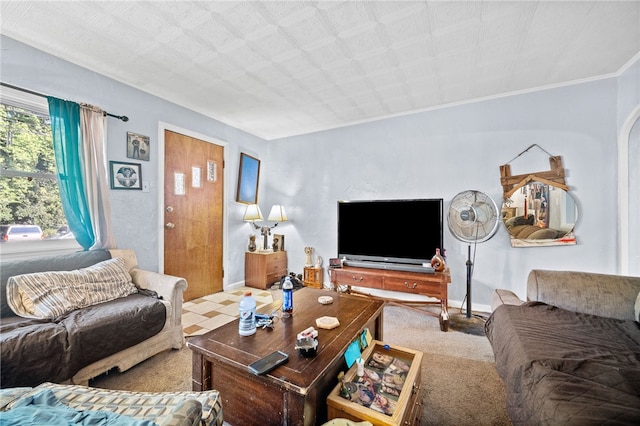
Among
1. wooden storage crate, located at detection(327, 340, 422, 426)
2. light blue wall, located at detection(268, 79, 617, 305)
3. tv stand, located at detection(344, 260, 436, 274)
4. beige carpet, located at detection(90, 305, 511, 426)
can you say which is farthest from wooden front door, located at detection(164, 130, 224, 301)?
wooden storage crate, located at detection(327, 340, 422, 426)

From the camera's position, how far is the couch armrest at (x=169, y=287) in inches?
80.7

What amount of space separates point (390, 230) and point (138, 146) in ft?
9.26

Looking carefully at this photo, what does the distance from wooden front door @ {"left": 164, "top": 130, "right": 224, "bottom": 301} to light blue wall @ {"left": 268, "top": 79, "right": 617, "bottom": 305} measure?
113 cm

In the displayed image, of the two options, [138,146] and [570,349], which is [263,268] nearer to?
[138,146]

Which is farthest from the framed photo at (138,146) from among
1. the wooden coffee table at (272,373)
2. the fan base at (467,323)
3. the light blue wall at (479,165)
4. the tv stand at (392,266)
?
the fan base at (467,323)

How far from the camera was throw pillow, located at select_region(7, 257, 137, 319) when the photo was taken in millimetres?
1646

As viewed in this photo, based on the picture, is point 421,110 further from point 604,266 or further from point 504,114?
point 604,266

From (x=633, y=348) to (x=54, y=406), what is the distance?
7.66ft

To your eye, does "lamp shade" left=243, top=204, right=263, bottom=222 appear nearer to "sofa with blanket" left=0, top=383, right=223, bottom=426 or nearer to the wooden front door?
the wooden front door

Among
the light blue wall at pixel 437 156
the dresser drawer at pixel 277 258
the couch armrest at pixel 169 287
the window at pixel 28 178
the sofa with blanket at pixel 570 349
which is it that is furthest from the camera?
the dresser drawer at pixel 277 258

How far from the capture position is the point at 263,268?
145 inches

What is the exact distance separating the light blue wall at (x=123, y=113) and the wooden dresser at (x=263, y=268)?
100 centimetres

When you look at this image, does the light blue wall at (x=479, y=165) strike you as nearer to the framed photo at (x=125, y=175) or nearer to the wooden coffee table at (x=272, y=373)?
the wooden coffee table at (x=272, y=373)

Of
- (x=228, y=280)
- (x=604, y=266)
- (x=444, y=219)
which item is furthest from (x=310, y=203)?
(x=604, y=266)
